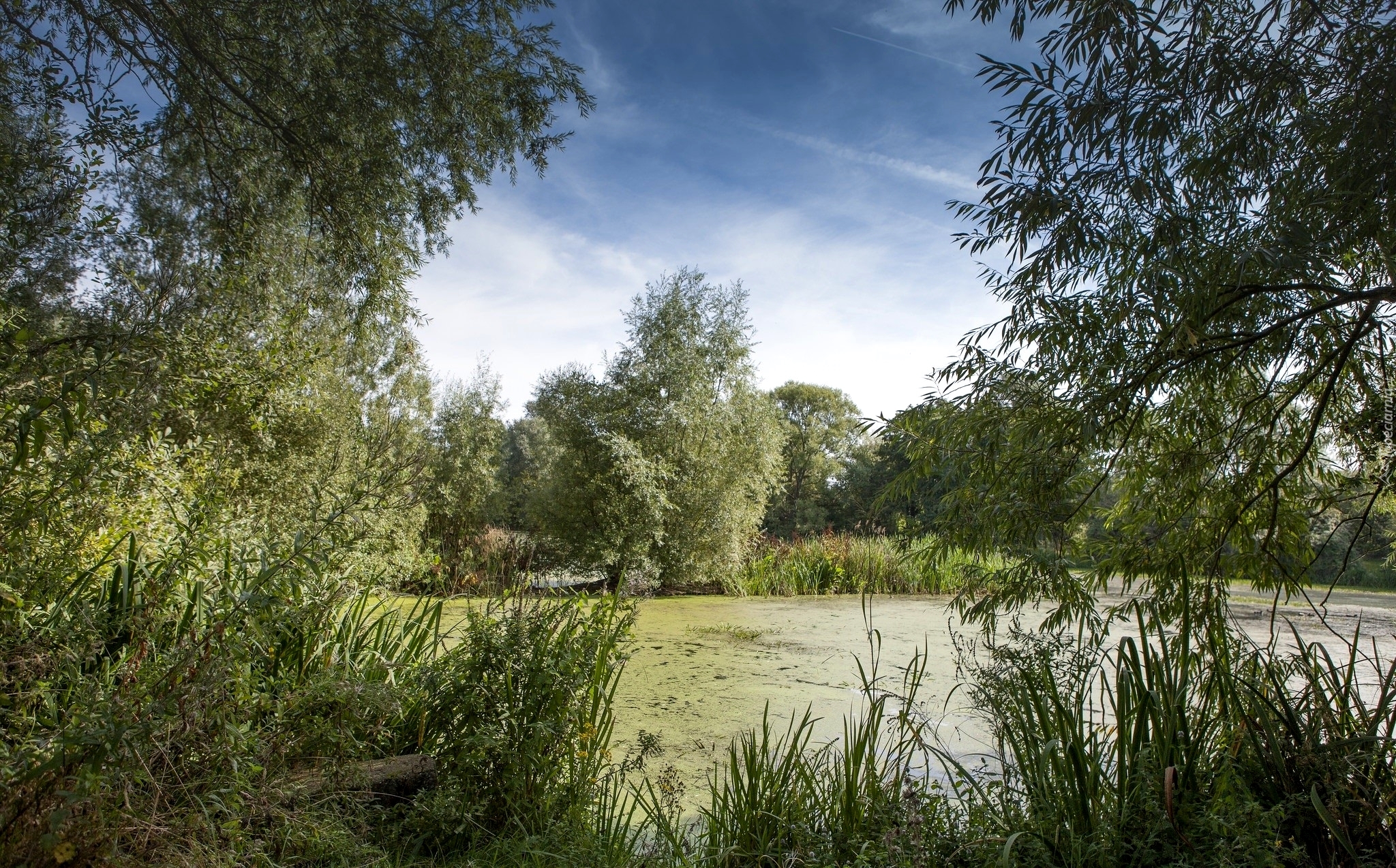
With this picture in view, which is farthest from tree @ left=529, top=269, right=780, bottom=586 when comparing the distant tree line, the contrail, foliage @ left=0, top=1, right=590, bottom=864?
the contrail

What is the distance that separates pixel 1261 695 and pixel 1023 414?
1349 mm

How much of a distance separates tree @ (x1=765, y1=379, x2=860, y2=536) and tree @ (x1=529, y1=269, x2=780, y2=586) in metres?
11.8

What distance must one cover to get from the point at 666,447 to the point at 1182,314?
1056 cm

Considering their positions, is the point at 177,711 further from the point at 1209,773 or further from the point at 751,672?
the point at 751,672

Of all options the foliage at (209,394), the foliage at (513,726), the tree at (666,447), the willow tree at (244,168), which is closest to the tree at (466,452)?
the tree at (666,447)

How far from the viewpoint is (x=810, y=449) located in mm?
27922

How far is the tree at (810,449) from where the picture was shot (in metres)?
26.5

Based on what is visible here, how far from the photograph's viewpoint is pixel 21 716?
1898 millimetres

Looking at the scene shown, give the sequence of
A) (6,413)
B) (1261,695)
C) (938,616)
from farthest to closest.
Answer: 1. (938,616)
2. (1261,695)
3. (6,413)

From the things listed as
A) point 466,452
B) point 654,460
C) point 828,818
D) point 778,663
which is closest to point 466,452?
point 466,452

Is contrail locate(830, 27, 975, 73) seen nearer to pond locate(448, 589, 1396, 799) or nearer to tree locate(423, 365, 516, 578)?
pond locate(448, 589, 1396, 799)

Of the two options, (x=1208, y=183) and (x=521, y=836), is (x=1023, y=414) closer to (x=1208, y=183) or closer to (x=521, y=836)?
(x=1208, y=183)

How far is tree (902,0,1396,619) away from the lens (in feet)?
8.68

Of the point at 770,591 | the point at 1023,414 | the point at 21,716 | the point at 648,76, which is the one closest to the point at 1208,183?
the point at 1023,414
